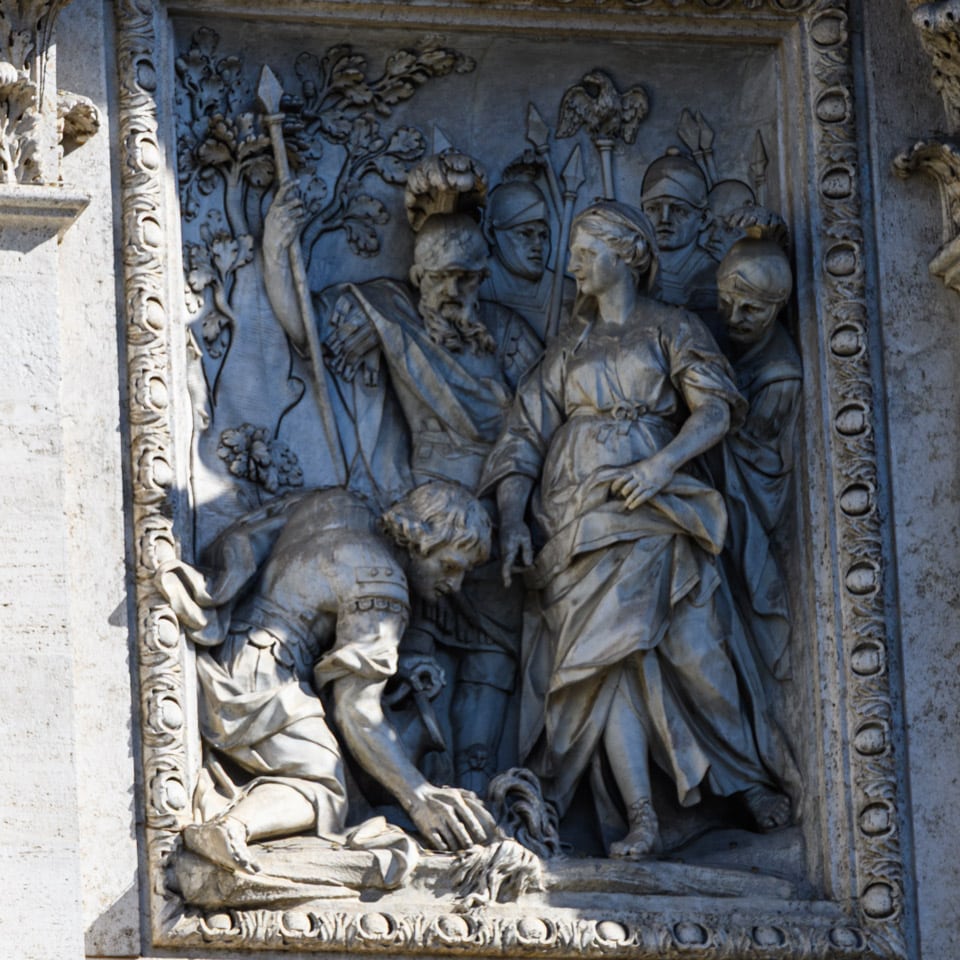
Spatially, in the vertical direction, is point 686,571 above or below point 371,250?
below

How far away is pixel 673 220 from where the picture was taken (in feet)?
41.0

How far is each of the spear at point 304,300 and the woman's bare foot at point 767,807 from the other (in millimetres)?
1748

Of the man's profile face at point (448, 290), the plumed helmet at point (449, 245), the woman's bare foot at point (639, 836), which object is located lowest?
the woman's bare foot at point (639, 836)

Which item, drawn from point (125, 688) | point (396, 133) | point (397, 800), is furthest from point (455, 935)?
point (396, 133)

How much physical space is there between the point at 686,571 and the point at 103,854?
7.21 ft

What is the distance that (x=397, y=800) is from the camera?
1155 centimetres

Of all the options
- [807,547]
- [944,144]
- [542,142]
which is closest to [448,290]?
[542,142]

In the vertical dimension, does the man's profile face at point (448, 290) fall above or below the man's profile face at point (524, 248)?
below

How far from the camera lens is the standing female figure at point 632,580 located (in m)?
11.7

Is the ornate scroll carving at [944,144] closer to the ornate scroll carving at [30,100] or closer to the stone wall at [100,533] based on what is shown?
the stone wall at [100,533]

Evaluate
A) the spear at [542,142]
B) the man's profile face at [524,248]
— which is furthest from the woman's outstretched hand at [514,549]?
the spear at [542,142]

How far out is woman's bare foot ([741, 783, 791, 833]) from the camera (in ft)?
38.7

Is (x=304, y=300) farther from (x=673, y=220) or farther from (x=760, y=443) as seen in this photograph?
(x=760, y=443)

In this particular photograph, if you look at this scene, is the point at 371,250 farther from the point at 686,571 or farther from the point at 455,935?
the point at 455,935
